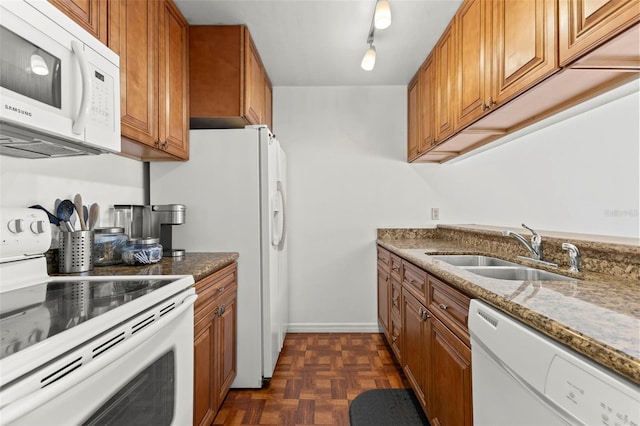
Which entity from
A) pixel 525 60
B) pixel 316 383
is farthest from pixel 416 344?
pixel 525 60

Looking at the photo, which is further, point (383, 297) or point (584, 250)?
point (383, 297)

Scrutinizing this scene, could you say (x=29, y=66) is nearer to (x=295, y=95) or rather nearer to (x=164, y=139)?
(x=164, y=139)

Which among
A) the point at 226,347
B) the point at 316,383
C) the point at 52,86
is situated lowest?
the point at 316,383

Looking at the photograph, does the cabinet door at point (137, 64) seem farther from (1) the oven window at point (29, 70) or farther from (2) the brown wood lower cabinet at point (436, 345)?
(2) the brown wood lower cabinet at point (436, 345)

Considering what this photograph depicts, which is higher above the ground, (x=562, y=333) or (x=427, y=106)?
(x=427, y=106)

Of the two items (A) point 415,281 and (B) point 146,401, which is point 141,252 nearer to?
(B) point 146,401

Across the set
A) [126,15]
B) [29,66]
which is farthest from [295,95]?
[29,66]

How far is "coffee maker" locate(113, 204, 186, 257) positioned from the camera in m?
2.03

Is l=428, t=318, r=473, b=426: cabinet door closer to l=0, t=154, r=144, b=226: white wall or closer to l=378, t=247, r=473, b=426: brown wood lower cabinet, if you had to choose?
l=378, t=247, r=473, b=426: brown wood lower cabinet

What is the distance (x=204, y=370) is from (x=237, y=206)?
100 cm

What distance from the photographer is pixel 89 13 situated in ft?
4.24

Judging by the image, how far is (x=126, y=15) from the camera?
1.52 meters

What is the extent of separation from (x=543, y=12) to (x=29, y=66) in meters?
1.71

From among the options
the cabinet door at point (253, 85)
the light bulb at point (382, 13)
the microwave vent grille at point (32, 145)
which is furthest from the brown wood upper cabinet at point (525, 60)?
the microwave vent grille at point (32, 145)
